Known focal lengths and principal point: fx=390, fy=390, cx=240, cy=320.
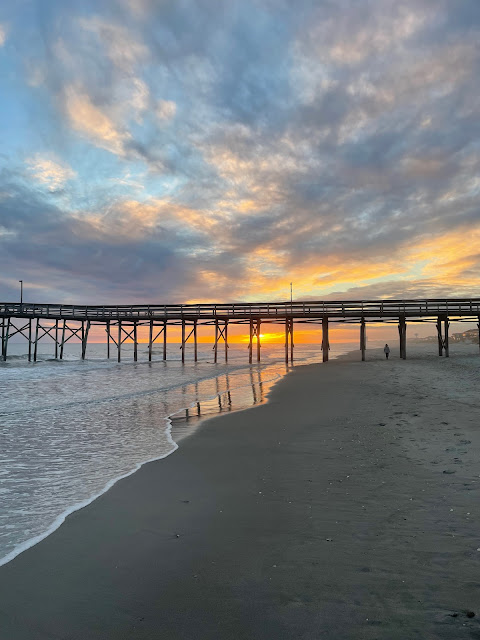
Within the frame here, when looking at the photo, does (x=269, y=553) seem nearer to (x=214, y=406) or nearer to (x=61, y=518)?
(x=61, y=518)

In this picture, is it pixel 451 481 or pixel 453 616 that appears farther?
pixel 451 481

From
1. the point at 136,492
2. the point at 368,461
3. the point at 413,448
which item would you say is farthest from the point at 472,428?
the point at 136,492

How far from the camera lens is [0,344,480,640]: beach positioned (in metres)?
2.48

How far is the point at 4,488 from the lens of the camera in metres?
5.28

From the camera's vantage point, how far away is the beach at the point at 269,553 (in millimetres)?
2484

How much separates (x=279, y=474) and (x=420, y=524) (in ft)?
6.92

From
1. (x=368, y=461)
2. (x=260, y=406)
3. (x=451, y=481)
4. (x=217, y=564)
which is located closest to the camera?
(x=217, y=564)

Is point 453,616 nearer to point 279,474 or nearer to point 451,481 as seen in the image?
point 451,481

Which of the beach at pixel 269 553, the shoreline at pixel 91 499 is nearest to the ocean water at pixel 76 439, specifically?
the shoreline at pixel 91 499

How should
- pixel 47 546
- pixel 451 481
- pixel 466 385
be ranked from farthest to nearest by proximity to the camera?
1. pixel 466 385
2. pixel 451 481
3. pixel 47 546

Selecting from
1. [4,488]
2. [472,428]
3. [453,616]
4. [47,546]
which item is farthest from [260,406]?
[453,616]

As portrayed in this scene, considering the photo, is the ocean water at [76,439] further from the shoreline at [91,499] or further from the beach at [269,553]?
the beach at [269,553]

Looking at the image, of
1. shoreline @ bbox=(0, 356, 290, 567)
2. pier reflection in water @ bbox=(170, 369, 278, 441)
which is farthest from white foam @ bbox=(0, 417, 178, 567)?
pier reflection in water @ bbox=(170, 369, 278, 441)

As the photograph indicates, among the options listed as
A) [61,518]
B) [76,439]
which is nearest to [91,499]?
[61,518]
